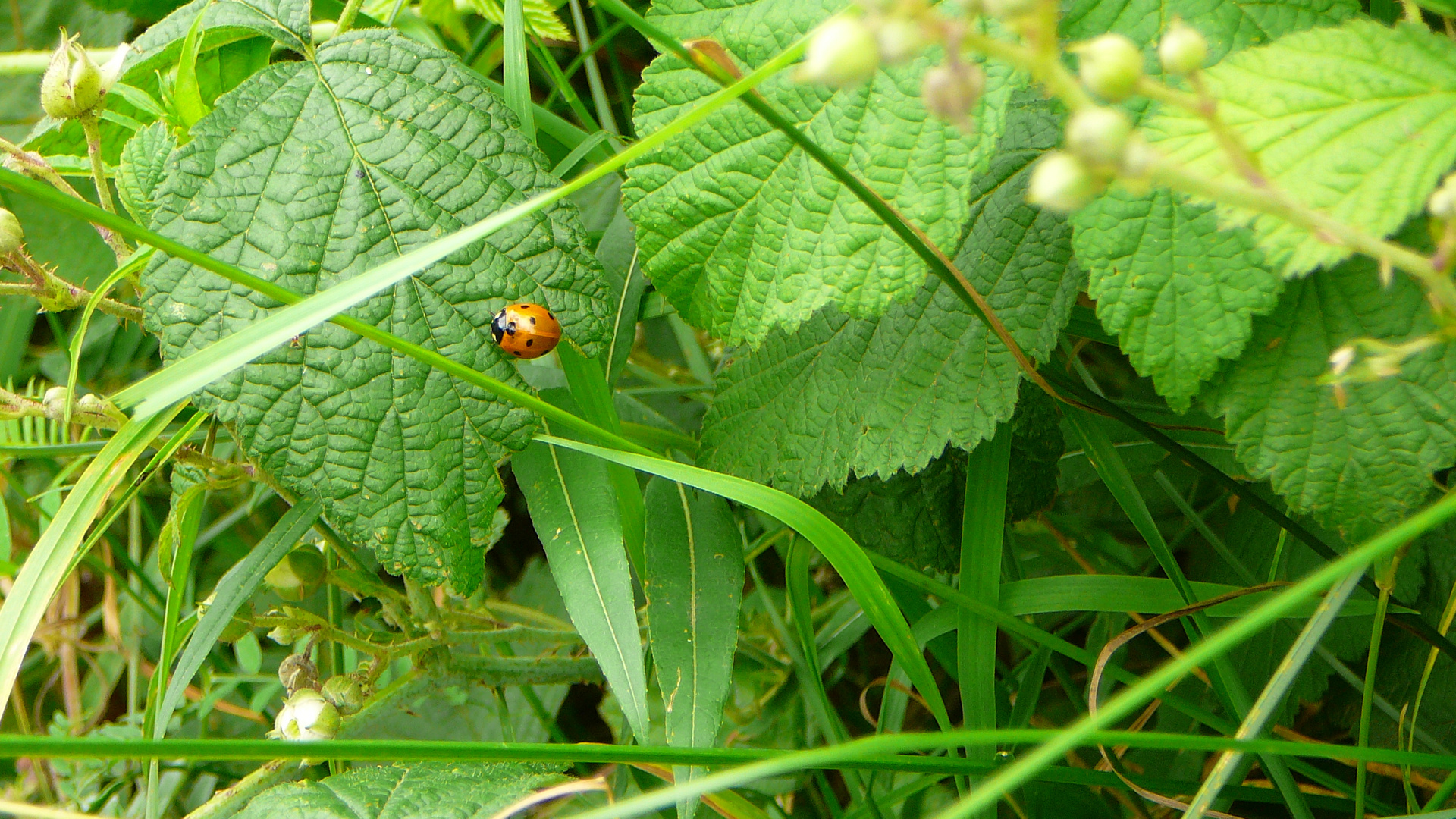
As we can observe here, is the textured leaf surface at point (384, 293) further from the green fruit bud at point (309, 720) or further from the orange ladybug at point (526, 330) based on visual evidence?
the green fruit bud at point (309, 720)

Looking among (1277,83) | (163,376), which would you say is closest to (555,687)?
(163,376)

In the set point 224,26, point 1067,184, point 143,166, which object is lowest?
point 1067,184

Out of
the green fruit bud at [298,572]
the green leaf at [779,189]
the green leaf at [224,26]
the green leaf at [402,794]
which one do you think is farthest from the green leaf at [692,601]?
the green leaf at [224,26]

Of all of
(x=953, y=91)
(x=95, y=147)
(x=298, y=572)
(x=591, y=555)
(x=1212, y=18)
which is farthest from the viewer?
(x=298, y=572)

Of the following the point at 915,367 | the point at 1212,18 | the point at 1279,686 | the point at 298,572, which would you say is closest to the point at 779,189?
the point at 915,367

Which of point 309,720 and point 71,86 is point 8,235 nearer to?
point 71,86

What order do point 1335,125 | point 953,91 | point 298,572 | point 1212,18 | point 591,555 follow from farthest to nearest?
point 298,572 → point 591,555 → point 1212,18 → point 1335,125 → point 953,91
